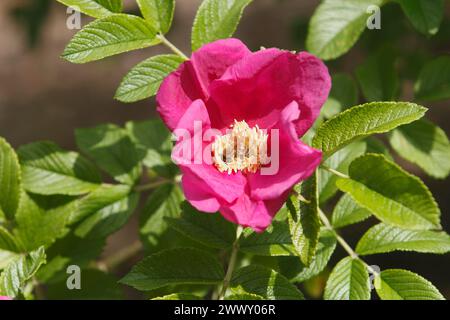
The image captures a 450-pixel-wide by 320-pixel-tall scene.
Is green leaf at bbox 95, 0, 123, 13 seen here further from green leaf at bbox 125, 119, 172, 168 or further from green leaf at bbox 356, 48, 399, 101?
green leaf at bbox 356, 48, 399, 101

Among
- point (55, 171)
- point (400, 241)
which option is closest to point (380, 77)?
point (400, 241)

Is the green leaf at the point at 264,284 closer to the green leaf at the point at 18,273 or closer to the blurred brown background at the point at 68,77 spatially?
the green leaf at the point at 18,273

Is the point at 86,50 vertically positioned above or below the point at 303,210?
above
